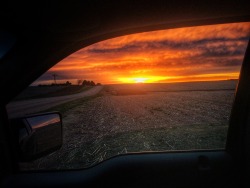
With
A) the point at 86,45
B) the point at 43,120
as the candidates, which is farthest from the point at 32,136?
the point at 86,45

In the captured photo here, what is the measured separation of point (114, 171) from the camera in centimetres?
222

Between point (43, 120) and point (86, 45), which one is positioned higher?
point (86, 45)

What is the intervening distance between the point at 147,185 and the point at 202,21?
1.32 m

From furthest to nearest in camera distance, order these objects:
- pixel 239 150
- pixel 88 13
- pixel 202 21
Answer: pixel 239 150 → pixel 202 21 → pixel 88 13

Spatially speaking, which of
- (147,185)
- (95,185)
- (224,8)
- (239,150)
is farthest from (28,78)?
(239,150)

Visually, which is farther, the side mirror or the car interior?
the side mirror

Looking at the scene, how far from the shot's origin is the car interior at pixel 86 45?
167cm

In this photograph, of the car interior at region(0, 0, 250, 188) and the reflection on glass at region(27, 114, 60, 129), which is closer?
the car interior at region(0, 0, 250, 188)

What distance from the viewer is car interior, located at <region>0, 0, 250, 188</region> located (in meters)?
1.67

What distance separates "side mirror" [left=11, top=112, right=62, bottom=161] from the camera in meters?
1.81

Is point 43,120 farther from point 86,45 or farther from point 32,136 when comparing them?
point 86,45

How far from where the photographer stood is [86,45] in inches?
80.4

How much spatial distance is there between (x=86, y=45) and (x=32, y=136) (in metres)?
0.76

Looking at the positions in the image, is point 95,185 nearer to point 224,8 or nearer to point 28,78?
point 28,78
